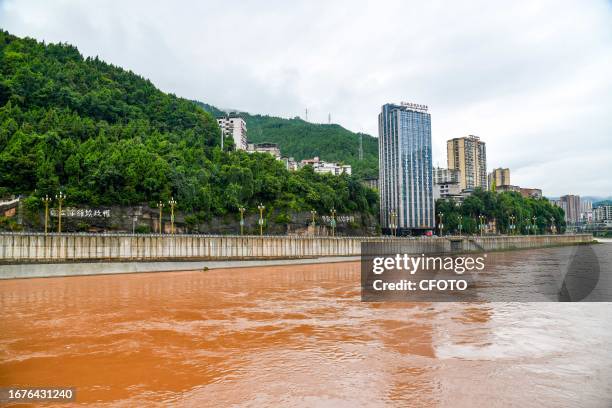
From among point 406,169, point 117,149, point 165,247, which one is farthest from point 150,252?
point 406,169

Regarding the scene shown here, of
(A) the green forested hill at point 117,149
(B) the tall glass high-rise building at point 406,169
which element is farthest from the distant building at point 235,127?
(B) the tall glass high-rise building at point 406,169

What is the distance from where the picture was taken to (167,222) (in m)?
63.8

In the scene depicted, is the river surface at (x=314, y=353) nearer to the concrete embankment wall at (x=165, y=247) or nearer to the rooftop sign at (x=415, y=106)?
the concrete embankment wall at (x=165, y=247)

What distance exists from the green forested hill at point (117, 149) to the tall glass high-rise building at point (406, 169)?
46.8 feet

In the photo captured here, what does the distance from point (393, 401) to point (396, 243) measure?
73.5 metres

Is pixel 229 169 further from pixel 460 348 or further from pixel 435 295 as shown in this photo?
pixel 460 348

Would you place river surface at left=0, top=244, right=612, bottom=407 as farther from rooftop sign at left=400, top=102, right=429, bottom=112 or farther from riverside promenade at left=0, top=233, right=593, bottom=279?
rooftop sign at left=400, top=102, right=429, bottom=112

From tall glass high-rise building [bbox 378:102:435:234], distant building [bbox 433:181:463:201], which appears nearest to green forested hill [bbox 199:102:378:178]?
distant building [bbox 433:181:463:201]

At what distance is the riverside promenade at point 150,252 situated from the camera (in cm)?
4028

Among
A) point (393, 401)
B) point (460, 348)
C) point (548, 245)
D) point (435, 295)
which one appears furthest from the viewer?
point (548, 245)

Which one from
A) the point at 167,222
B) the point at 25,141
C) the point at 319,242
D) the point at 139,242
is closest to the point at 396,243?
the point at 319,242

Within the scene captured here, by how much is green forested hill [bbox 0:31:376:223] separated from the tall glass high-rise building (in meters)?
14.3

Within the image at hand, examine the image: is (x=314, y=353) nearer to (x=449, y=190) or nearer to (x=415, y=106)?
(x=415, y=106)

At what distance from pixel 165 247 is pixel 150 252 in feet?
6.47
